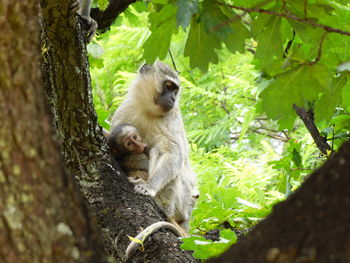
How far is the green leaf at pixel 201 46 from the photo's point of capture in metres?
2.61

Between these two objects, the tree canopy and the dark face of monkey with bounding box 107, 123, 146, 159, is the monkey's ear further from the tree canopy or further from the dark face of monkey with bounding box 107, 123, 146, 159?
the dark face of monkey with bounding box 107, 123, 146, 159

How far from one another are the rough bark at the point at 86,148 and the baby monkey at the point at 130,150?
126cm

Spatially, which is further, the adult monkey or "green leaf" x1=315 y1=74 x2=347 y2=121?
the adult monkey

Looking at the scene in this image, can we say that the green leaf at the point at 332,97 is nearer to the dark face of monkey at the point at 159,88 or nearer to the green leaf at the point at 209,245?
the green leaf at the point at 209,245

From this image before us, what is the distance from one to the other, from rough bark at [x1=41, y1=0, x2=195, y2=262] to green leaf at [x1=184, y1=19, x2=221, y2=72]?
1108mm

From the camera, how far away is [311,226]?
1396mm

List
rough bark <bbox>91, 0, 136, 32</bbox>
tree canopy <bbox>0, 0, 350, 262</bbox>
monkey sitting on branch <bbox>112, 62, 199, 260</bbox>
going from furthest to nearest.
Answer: monkey sitting on branch <bbox>112, 62, 199, 260</bbox> → rough bark <bbox>91, 0, 136, 32</bbox> → tree canopy <bbox>0, 0, 350, 262</bbox>

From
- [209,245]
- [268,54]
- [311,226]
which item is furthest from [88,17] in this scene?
[311,226]

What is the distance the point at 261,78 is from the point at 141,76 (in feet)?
9.41

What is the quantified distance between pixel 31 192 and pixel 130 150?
3.84 m

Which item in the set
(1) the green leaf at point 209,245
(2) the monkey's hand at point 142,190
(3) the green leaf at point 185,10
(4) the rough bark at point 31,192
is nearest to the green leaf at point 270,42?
(3) the green leaf at point 185,10

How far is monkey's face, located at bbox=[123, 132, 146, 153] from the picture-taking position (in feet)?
17.3

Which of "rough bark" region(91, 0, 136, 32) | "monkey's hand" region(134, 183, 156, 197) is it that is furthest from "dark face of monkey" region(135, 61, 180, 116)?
"monkey's hand" region(134, 183, 156, 197)

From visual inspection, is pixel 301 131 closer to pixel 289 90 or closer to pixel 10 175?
pixel 289 90
